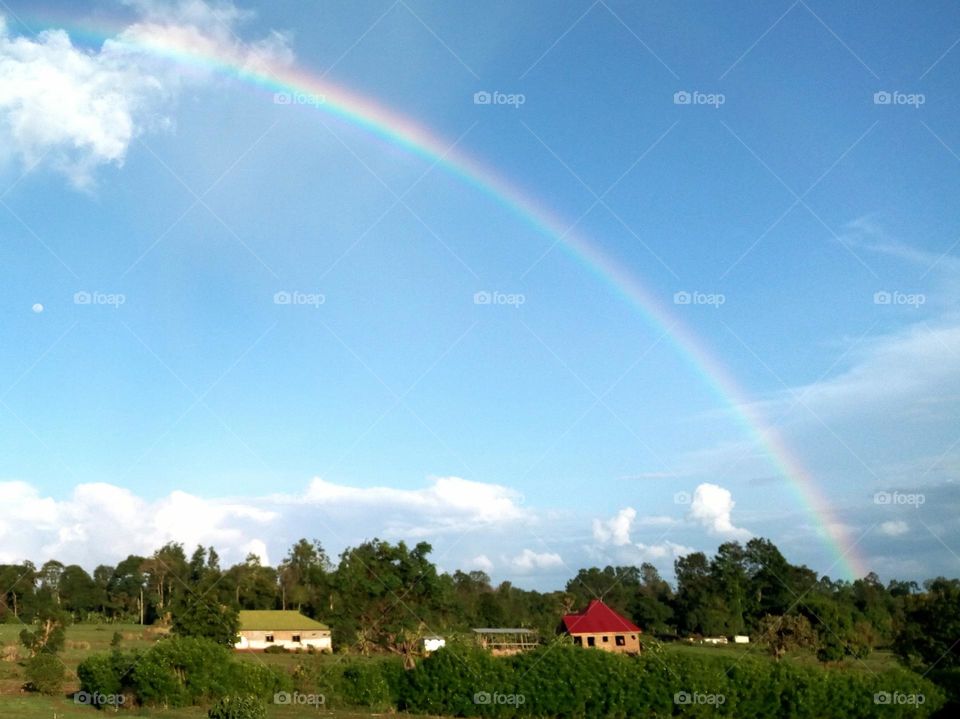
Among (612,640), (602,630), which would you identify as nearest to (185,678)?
(602,630)

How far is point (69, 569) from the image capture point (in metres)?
96.7

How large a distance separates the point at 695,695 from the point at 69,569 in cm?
8755

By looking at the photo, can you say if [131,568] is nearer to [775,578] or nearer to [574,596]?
[574,596]

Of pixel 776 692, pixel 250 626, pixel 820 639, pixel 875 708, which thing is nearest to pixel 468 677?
pixel 776 692

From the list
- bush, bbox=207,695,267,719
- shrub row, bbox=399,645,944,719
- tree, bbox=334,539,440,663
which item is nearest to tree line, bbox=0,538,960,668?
tree, bbox=334,539,440,663

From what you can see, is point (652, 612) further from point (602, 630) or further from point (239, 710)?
point (239, 710)

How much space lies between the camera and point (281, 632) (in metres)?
63.5

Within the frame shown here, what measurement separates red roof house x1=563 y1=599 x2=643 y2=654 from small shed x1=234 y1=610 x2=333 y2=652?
17.4 meters

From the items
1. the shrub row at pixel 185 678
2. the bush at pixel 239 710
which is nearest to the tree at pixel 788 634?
the shrub row at pixel 185 678

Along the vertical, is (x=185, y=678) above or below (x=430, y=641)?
above

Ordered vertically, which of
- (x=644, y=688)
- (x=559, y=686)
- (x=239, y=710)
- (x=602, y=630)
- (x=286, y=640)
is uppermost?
(x=239, y=710)

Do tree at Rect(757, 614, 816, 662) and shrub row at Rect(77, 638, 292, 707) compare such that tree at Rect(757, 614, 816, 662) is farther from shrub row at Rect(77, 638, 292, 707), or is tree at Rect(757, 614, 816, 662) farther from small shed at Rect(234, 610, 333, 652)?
shrub row at Rect(77, 638, 292, 707)

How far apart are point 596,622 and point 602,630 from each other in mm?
684

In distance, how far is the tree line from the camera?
48375 millimetres
